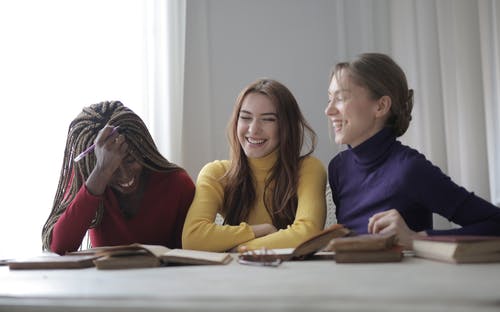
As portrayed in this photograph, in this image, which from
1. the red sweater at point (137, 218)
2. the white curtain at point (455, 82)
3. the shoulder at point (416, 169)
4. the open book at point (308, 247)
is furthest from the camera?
the white curtain at point (455, 82)

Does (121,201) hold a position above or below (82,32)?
below

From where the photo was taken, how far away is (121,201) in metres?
1.59

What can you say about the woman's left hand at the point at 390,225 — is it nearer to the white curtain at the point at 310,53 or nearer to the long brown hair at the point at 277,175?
the long brown hair at the point at 277,175

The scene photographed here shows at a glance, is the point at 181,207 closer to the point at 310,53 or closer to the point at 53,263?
the point at 53,263

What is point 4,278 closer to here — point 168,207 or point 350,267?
point 350,267

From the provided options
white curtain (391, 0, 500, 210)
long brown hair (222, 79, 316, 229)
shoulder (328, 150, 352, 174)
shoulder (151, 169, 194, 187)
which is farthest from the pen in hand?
Answer: white curtain (391, 0, 500, 210)

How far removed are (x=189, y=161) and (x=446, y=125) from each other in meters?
1.03

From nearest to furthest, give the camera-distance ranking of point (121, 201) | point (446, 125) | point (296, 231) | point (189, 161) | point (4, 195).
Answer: point (296, 231), point (121, 201), point (4, 195), point (446, 125), point (189, 161)

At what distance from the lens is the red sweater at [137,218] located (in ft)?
4.78

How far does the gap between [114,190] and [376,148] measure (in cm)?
70

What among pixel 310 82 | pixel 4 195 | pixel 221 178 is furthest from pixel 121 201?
pixel 310 82

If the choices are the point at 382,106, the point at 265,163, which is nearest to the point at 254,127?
the point at 265,163

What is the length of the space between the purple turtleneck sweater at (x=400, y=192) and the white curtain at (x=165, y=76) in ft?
2.90

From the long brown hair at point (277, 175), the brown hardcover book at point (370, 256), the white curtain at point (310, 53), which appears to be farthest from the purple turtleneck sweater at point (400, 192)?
the white curtain at point (310, 53)
